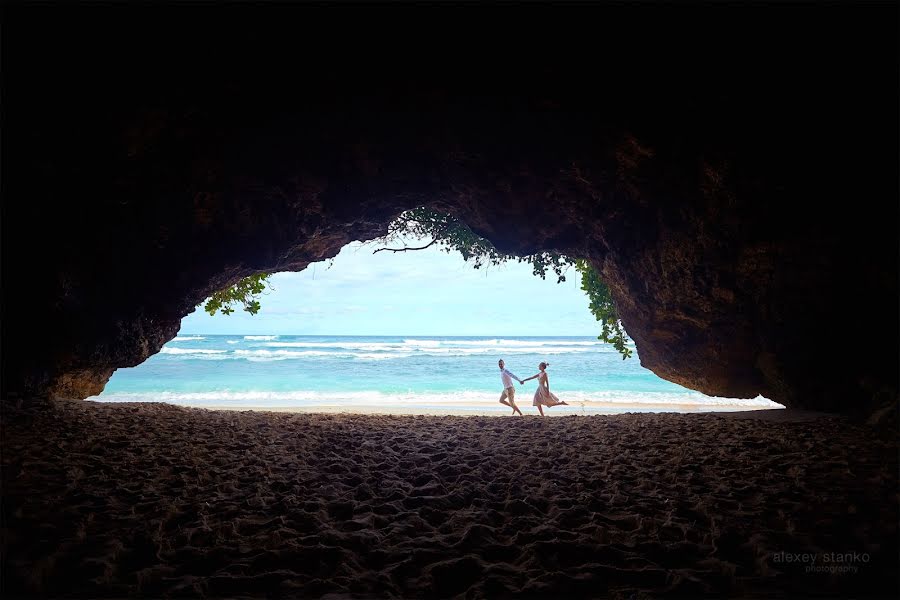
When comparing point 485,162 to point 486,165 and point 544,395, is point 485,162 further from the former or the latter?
point 544,395

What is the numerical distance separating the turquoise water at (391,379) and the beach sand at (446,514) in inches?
442

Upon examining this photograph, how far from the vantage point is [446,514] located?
320 cm

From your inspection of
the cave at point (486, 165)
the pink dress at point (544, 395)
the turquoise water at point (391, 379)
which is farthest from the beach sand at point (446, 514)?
the turquoise water at point (391, 379)

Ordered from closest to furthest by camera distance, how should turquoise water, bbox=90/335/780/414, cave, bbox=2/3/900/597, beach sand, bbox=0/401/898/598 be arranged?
1. beach sand, bbox=0/401/898/598
2. cave, bbox=2/3/900/597
3. turquoise water, bbox=90/335/780/414

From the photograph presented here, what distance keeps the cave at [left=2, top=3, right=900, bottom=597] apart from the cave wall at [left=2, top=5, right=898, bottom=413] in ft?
0.11

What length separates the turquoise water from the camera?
62.4 feet

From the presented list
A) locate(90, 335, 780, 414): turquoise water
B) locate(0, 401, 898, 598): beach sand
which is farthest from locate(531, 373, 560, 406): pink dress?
locate(0, 401, 898, 598): beach sand

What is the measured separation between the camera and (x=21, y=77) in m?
5.16

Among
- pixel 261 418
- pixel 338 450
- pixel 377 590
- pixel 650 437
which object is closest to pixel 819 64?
pixel 650 437

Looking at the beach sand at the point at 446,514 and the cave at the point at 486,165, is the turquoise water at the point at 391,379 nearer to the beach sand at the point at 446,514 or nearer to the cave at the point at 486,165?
the cave at the point at 486,165

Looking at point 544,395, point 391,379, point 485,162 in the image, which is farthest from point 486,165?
point 391,379

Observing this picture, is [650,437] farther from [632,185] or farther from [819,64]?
[819,64]

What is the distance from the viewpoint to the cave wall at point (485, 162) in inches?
195

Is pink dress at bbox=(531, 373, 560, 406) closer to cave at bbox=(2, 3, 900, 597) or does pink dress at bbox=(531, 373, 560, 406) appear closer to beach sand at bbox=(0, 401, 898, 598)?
cave at bbox=(2, 3, 900, 597)
